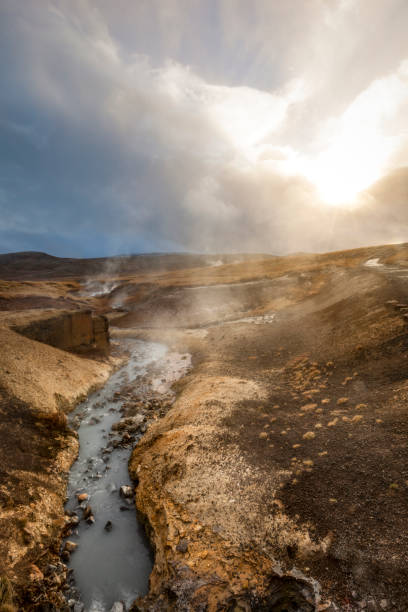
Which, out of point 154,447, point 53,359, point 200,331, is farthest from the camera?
point 200,331

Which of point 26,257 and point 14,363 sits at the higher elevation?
point 26,257

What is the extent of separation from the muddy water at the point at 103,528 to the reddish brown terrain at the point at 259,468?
0.51m

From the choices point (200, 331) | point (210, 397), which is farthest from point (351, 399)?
point (200, 331)

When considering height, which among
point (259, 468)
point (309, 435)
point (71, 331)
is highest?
point (71, 331)

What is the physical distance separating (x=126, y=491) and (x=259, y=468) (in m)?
4.35

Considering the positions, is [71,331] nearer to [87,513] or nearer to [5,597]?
[87,513]

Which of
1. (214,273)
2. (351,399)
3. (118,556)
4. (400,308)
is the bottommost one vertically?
(118,556)

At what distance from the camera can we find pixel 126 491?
8.69 meters

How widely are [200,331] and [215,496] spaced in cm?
2504

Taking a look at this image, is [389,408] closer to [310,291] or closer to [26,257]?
[310,291]

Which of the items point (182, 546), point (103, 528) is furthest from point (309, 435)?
point (103, 528)

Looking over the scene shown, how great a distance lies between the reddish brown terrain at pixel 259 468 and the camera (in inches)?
195

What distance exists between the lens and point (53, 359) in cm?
1680

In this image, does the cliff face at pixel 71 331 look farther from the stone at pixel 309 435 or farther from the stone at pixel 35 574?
the stone at pixel 309 435
